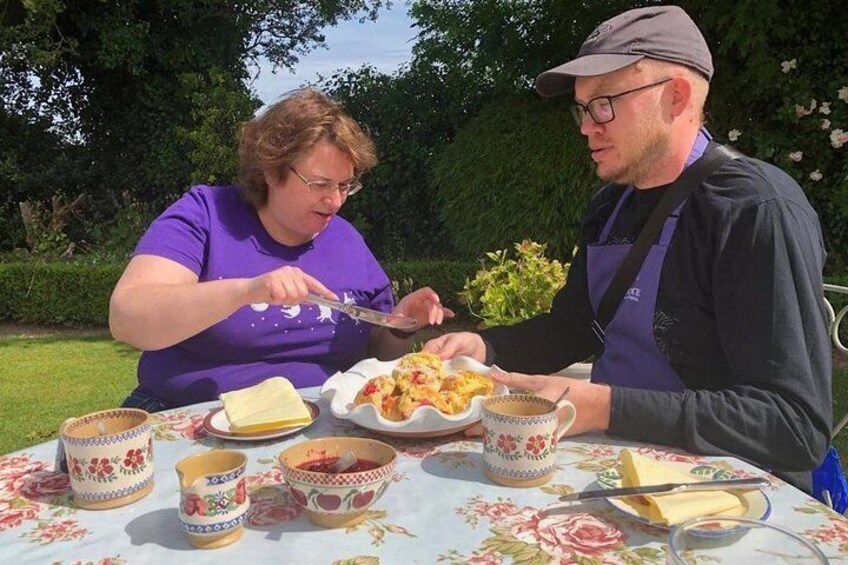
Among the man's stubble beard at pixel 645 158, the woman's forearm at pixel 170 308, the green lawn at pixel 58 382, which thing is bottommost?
the green lawn at pixel 58 382

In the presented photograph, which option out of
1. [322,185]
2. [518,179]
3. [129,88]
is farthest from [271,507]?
[129,88]

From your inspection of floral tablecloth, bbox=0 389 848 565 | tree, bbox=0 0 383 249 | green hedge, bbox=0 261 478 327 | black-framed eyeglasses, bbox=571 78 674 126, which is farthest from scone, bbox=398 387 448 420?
tree, bbox=0 0 383 249

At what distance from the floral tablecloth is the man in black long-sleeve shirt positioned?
0.13 meters

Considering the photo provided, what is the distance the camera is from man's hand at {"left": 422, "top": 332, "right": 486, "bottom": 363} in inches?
88.7

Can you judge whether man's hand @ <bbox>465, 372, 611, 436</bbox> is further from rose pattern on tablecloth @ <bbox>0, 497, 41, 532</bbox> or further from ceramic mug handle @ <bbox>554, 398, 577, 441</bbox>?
rose pattern on tablecloth @ <bbox>0, 497, 41, 532</bbox>

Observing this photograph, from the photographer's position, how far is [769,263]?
1698mm

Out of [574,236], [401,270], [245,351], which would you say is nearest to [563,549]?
[245,351]

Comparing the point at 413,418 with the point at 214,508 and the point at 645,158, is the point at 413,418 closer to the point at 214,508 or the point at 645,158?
the point at 214,508

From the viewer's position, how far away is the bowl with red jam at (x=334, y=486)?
1242mm

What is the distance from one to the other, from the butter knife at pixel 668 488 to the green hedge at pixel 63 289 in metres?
7.16

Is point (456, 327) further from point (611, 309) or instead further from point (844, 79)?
point (611, 309)

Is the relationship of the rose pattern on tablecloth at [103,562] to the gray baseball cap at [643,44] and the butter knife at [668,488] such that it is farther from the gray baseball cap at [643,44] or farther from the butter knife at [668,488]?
the gray baseball cap at [643,44]

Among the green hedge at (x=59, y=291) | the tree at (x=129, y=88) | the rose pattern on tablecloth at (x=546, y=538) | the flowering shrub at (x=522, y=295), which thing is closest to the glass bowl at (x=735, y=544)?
the rose pattern on tablecloth at (x=546, y=538)

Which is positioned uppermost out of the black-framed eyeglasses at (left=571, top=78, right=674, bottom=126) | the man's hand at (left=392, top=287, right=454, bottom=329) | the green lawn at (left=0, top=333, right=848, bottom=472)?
the black-framed eyeglasses at (left=571, top=78, right=674, bottom=126)
